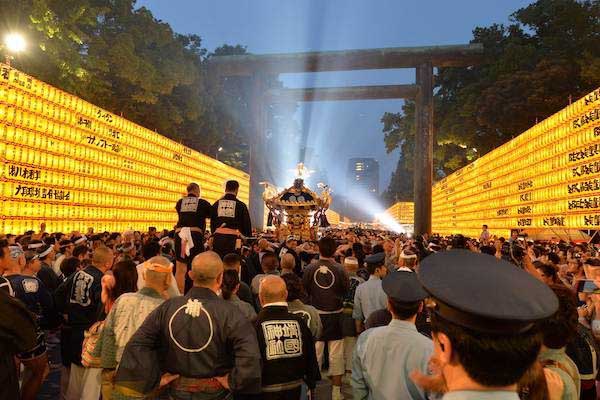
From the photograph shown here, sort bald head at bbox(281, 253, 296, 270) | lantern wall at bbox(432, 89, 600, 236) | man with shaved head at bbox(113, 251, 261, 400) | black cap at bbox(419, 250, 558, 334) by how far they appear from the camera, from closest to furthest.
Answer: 1. black cap at bbox(419, 250, 558, 334)
2. man with shaved head at bbox(113, 251, 261, 400)
3. bald head at bbox(281, 253, 296, 270)
4. lantern wall at bbox(432, 89, 600, 236)

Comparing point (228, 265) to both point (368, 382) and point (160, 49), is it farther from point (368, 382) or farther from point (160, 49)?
point (160, 49)

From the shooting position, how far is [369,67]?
2677cm

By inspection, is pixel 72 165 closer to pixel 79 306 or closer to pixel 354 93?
pixel 79 306

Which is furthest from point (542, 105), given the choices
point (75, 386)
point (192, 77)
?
point (75, 386)

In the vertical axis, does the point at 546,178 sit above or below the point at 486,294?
above

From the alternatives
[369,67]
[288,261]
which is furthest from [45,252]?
[369,67]

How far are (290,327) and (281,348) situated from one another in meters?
0.17

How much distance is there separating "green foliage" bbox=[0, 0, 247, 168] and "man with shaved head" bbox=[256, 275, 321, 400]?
39.7ft

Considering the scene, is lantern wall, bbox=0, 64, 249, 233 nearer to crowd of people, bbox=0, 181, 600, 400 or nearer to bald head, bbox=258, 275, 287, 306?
crowd of people, bbox=0, 181, 600, 400

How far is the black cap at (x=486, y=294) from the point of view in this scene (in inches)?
56.9

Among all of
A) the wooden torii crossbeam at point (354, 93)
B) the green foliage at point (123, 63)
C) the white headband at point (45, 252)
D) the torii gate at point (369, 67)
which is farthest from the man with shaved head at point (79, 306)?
the wooden torii crossbeam at point (354, 93)

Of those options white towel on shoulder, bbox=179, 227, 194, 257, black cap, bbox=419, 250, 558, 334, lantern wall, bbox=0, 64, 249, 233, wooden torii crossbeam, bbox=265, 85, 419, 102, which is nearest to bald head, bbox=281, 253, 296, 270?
white towel on shoulder, bbox=179, 227, 194, 257

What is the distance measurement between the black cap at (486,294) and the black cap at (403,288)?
148cm

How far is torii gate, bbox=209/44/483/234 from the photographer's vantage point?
26375mm
